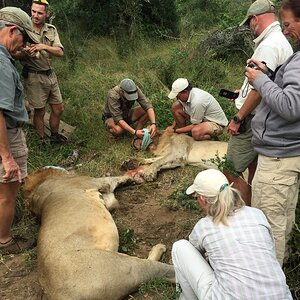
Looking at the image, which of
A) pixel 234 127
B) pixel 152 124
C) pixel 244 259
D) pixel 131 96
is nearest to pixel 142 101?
pixel 131 96

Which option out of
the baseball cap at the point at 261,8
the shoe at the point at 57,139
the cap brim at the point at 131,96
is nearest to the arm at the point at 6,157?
the baseball cap at the point at 261,8

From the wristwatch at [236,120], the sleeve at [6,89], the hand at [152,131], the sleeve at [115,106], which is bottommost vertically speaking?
the hand at [152,131]

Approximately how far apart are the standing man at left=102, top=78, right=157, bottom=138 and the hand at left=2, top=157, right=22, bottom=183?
2728 millimetres

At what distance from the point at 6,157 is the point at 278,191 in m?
2.13

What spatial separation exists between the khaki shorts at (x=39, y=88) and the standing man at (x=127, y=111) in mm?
882

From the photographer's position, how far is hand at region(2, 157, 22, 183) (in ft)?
11.7

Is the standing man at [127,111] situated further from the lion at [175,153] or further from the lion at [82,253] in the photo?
the lion at [82,253]

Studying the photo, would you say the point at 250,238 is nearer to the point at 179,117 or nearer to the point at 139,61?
the point at 179,117

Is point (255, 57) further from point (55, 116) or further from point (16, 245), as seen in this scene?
point (55, 116)

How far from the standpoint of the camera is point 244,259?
2.62m

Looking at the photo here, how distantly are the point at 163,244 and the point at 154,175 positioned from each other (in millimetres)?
1587

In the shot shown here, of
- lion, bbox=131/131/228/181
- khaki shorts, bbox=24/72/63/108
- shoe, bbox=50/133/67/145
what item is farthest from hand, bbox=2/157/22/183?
shoe, bbox=50/133/67/145

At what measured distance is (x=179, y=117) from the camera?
6504mm

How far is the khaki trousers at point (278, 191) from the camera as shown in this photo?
3045 millimetres
